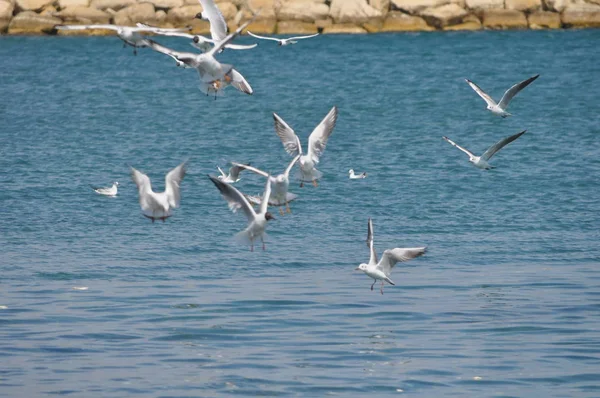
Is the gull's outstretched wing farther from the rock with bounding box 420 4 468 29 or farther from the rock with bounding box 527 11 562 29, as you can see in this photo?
the rock with bounding box 527 11 562 29

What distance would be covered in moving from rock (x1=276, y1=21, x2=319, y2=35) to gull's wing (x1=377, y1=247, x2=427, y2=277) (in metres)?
47.6

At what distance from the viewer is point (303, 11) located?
207ft

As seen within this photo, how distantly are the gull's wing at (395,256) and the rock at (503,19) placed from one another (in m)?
51.0

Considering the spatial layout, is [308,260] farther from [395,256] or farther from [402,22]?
[402,22]

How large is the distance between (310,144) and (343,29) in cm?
5053

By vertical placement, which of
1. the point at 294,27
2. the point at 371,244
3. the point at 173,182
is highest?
the point at 173,182

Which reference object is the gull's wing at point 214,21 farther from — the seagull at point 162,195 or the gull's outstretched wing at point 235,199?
the gull's outstretched wing at point 235,199

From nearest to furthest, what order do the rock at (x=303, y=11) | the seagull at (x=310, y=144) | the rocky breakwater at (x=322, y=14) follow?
the seagull at (x=310, y=144) < the rock at (x=303, y=11) < the rocky breakwater at (x=322, y=14)

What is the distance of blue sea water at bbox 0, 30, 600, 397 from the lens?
13.9 m

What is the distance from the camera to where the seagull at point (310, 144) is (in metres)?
15.7

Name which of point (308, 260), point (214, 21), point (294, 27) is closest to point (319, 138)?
point (214, 21)

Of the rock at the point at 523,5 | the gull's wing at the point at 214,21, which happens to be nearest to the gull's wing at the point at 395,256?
the gull's wing at the point at 214,21

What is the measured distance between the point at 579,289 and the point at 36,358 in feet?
22.9

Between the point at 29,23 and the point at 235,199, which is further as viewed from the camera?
the point at 29,23
